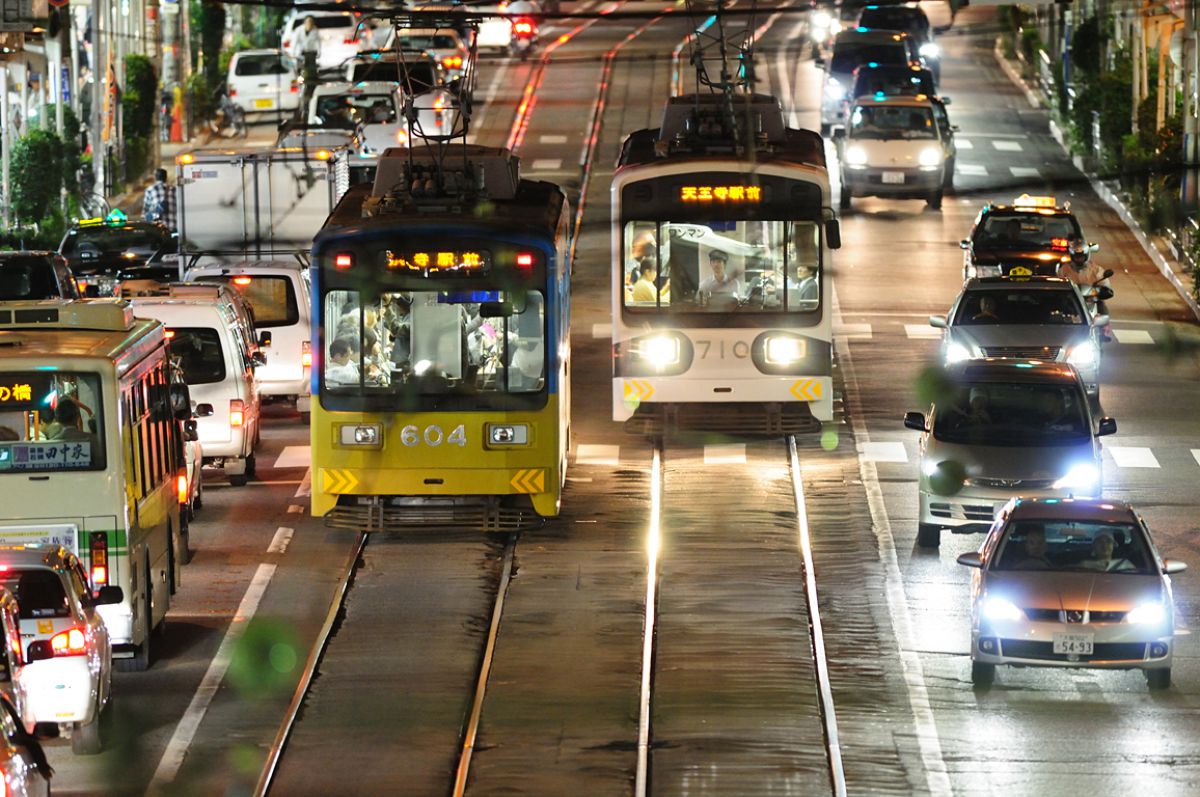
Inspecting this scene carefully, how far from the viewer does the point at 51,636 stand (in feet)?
52.9

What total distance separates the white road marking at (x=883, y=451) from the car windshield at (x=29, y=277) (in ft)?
31.2

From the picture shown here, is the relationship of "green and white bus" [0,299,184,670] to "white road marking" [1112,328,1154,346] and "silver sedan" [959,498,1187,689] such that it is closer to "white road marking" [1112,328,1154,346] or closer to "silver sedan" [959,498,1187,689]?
"silver sedan" [959,498,1187,689]

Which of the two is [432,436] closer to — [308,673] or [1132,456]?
[308,673]

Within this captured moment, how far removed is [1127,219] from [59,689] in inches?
1313

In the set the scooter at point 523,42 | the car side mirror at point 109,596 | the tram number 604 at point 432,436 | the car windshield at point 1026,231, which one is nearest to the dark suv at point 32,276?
the tram number 604 at point 432,436

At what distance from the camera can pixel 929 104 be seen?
4656 cm

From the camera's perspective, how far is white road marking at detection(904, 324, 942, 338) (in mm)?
36312

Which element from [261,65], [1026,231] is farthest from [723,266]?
[261,65]

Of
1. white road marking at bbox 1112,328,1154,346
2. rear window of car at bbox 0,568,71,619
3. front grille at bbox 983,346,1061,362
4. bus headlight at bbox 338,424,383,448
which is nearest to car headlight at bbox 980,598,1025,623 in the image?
rear window of car at bbox 0,568,71,619

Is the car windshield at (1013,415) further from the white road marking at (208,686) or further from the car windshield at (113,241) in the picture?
the car windshield at (113,241)

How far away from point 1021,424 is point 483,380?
5067 millimetres

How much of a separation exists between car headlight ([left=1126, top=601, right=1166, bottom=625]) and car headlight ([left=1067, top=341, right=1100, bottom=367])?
11.8 metres

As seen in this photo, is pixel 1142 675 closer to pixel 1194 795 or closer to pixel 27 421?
pixel 1194 795

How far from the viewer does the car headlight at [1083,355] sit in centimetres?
3022
